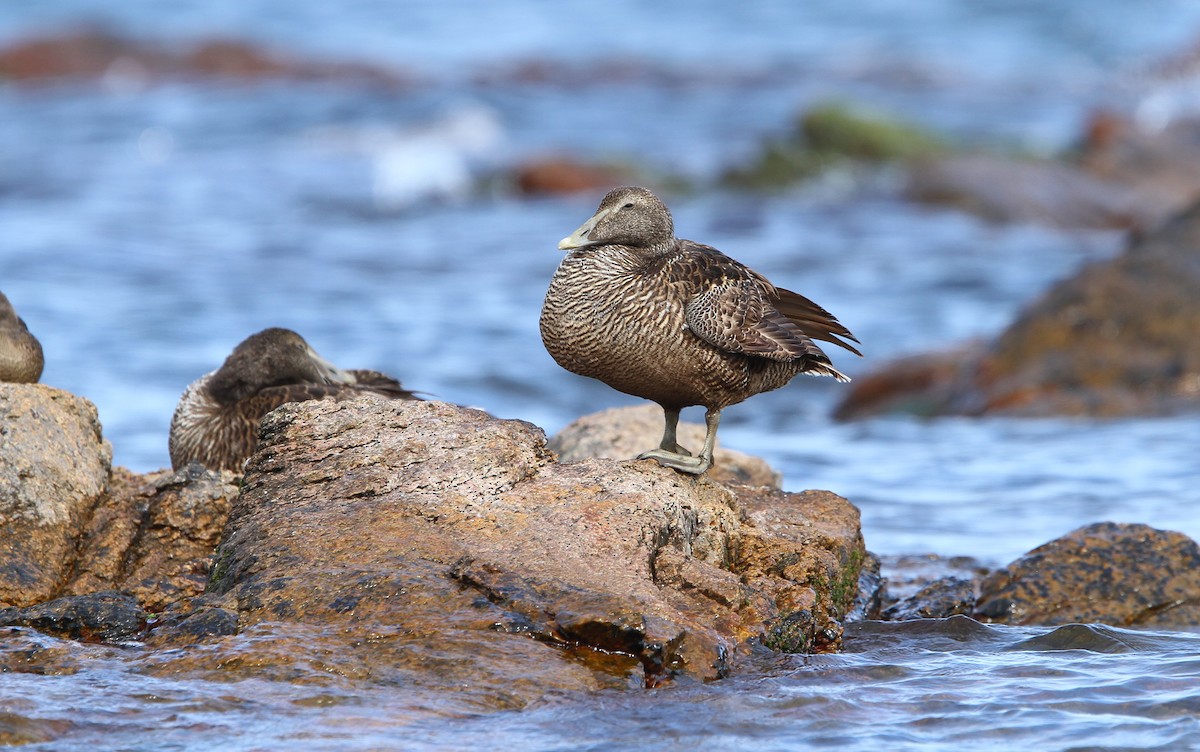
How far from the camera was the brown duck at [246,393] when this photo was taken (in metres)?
6.47

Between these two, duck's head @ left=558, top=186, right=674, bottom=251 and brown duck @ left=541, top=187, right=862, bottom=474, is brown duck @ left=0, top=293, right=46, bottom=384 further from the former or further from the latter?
duck's head @ left=558, top=186, right=674, bottom=251

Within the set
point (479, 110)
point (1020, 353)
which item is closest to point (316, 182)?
point (479, 110)

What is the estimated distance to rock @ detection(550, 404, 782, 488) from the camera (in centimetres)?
689

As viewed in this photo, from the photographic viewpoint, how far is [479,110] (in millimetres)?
25688

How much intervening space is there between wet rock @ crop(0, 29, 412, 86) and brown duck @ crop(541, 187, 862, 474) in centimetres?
2453

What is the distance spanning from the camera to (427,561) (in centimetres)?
466

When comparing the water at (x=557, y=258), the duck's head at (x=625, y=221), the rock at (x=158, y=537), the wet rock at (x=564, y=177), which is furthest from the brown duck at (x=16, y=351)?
the wet rock at (x=564, y=177)

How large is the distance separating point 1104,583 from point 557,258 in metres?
10.2

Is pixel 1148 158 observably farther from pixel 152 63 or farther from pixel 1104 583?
pixel 152 63

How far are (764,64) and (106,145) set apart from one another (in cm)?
1501

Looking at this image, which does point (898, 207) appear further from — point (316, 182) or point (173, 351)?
point (173, 351)

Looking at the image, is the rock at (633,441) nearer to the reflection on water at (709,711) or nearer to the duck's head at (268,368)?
the duck's head at (268,368)

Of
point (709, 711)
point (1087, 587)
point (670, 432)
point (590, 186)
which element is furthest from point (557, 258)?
point (709, 711)

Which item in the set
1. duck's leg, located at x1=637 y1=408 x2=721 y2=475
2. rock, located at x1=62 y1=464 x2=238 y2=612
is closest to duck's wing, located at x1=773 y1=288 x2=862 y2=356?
duck's leg, located at x1=637 y1=408 x2=721 y2=475
